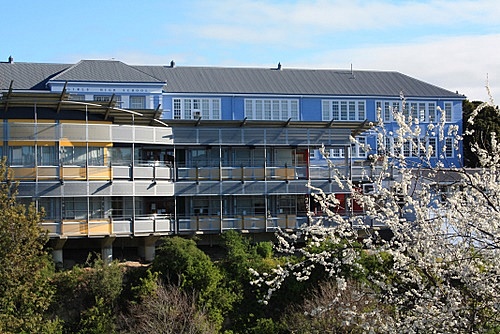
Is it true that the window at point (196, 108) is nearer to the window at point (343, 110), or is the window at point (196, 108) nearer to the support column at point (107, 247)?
the window at point (343, 110)

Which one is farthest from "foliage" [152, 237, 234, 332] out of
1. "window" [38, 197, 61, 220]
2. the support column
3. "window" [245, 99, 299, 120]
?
"window" [245, 99, 299, 120]

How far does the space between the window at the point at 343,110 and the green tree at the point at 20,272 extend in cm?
2733

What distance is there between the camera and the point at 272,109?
5122 cm

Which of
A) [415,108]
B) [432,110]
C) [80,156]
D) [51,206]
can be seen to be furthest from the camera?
[432,110]

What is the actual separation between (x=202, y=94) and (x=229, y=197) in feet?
47.1

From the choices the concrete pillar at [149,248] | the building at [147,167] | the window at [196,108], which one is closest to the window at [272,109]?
the window at [196,108]

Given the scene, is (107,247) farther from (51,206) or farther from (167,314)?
(167,314)

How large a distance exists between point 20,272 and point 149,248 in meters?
8.21

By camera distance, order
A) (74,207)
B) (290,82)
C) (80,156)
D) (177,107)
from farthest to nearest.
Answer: (290,82), (177,107), (80,156), (74,207)

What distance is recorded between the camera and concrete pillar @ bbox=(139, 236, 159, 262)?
34.2m

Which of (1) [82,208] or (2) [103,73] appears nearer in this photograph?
(1) [82,208]

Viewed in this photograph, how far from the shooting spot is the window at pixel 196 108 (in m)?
49.6

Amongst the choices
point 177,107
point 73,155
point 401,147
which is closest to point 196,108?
point 177,107

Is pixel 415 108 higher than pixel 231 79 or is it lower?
lower
